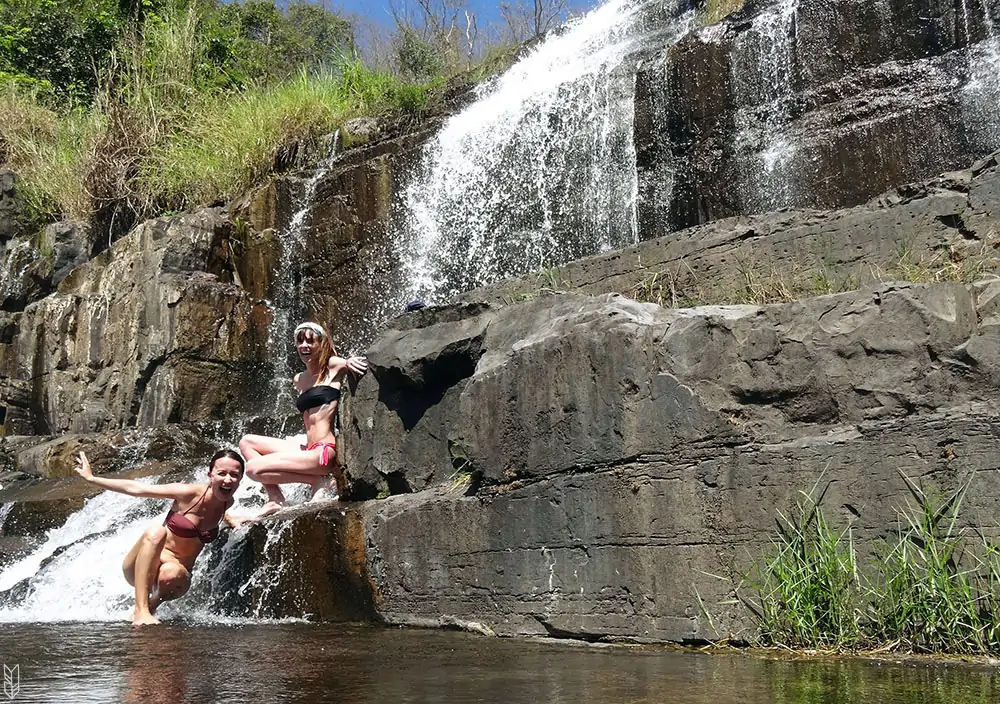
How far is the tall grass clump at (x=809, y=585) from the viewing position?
4.04 m

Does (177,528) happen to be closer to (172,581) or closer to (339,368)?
(172,581)

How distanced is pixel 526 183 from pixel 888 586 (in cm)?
711

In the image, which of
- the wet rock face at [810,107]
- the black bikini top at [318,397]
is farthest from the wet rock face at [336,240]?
the black bikini top at [318,397]

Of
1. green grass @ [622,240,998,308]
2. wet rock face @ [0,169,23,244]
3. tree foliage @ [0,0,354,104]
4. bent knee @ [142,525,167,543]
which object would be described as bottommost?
bent knee @ [142,525,167,543]

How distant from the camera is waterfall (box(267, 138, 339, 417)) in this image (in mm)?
11109

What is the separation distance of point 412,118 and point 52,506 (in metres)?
6.00

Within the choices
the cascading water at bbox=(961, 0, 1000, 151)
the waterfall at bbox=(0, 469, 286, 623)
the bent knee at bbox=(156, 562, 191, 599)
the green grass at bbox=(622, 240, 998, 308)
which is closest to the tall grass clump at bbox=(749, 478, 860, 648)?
the green grass at bbox=(622, 240, 998, 308)

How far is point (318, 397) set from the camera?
7219mm

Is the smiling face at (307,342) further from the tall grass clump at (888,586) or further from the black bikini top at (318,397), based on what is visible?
the tall grass clump at (888,586)

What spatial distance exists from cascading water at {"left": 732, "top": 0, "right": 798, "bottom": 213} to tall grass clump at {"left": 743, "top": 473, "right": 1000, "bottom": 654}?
4.93 m

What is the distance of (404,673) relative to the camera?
367 centimetres

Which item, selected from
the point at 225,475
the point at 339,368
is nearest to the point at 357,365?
the point at 339,368

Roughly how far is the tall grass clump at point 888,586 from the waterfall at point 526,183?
561 cm

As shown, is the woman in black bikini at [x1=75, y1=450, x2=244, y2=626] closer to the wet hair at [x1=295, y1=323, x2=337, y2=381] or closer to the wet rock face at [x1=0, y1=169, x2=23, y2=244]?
the wet hair at [x1=295, y1=323, x2=337, y2=381]
